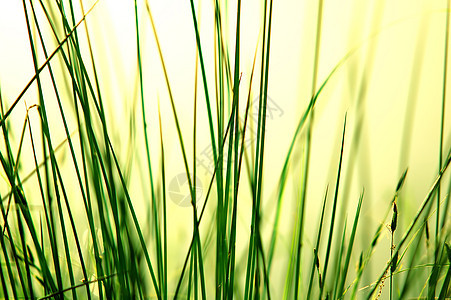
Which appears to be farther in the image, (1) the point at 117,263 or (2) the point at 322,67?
(2) the point at 322,67

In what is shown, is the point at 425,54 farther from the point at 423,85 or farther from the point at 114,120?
the point at 114,120

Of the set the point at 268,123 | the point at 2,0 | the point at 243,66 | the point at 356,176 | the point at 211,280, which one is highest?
the point at 2,0

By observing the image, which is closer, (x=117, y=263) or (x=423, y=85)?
(x=117, y=263)

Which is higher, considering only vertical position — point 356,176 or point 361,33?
point 361,33

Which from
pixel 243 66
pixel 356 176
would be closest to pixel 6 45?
pixel 243 66

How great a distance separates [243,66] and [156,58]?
16 cm

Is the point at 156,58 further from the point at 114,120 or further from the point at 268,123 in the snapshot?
the point at 268,123

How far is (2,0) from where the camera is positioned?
65 centimetres

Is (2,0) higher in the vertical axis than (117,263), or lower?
higher

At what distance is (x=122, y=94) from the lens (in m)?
0.67

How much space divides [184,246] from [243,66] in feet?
1.14

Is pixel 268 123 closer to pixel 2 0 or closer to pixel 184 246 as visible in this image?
pixel 184 246

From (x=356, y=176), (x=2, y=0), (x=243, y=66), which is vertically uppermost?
(x=2, y=0)

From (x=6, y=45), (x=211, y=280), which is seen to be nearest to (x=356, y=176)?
(x=211, y=280)
